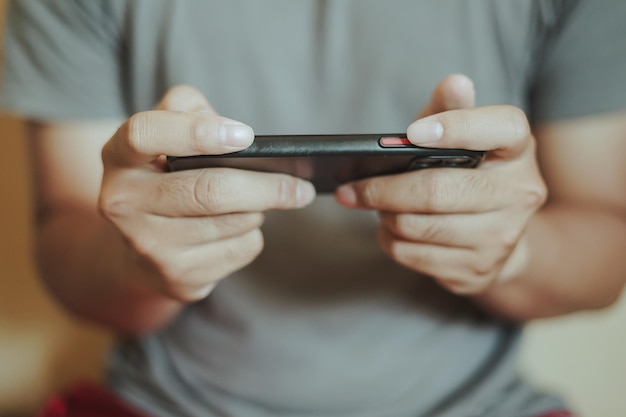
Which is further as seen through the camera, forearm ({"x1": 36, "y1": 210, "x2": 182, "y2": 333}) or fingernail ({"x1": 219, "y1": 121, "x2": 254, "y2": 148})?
forearm ({"x1": 36, "y1": 210, "x2": 182, "y2": 333})

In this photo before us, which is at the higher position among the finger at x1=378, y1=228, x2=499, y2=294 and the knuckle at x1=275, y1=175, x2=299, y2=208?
the knuckle at x1=275, y1=175, x2=299, y2=208

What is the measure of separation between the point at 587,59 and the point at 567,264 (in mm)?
221

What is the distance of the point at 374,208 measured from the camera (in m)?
0.50

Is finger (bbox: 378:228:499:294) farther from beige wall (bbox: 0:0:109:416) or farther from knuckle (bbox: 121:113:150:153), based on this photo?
beige wall (bbox: 0:0:109:416)

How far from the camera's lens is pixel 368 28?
63 cm

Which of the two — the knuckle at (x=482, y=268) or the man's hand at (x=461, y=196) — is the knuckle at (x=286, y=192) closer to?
the man's hand at (x=461, y=196)

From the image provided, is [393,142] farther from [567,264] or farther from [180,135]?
[567,264]

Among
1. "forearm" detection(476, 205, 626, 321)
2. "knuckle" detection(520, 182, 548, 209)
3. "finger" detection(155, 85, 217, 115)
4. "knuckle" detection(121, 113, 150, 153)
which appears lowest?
"forearm" detection(476, 205, 626, 321)

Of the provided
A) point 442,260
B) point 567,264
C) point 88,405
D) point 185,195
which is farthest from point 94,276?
point 567,264

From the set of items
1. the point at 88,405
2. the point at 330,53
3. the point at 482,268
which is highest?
the point at 330,53

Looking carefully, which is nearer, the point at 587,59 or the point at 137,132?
the point at 137,132

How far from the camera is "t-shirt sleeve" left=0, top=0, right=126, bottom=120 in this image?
2.21 feet

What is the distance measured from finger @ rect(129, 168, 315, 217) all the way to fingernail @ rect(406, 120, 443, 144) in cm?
13

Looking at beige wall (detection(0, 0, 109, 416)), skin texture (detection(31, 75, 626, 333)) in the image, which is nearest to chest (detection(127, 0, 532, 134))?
skin texture (detection(31, 75, 626, 333))
